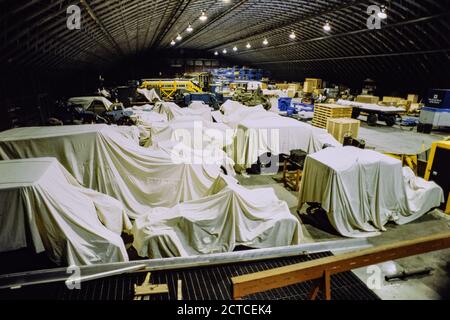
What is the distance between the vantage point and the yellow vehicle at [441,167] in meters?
8.44

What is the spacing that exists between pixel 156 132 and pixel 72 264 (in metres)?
7.94

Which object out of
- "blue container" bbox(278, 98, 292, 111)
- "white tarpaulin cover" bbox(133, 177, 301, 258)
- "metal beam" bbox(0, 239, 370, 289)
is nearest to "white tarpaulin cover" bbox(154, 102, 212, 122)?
"white tarpaulin cover" bbox(133, 177, 301, 258)

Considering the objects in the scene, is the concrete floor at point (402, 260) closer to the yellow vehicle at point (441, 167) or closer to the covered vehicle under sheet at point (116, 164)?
the yellow vehicle at point (441, 167)

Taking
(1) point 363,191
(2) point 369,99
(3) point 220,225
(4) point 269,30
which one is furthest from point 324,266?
(4) point 269,30

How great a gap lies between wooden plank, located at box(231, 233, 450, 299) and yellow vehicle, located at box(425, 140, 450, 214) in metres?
6.22

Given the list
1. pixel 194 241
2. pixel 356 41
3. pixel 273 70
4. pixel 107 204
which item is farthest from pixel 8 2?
pixel 273 70

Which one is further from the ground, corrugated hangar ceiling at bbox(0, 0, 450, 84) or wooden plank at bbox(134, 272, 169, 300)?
corrugated hangar ceiling at bbox(0, 0, 450, 84)

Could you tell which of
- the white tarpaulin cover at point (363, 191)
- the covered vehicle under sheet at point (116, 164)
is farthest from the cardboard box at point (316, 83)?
the covered vehicle under sheet at point (116, 164)

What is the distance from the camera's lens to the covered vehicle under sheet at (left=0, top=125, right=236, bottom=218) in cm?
599

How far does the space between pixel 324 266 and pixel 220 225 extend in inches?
111

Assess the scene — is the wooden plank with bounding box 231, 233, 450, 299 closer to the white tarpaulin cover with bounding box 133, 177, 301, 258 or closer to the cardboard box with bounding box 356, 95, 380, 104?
the white tarpaulin cover with bounding box 133, 177, 301, 258

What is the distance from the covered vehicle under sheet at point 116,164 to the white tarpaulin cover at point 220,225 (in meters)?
1.62

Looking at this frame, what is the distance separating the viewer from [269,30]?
2752cm
